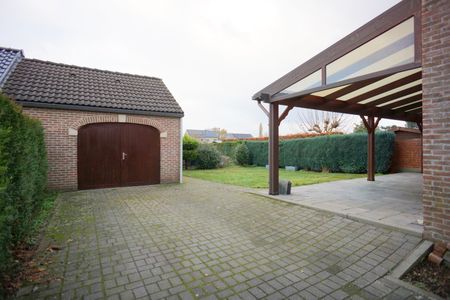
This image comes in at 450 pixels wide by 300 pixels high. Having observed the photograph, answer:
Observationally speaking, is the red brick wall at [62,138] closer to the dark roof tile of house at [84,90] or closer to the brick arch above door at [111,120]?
the brick arch above door at [111,120]

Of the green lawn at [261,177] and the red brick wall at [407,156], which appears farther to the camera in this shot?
the red brick wall at [407,156]

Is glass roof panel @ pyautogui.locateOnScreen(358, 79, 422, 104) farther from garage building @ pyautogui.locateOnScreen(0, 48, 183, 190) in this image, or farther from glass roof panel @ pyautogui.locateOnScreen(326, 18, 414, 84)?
garage building @ pyautogui.locateOnScreen(0, 48, 183, 190)

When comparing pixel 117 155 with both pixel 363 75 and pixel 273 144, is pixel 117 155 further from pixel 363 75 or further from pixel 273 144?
pixel 363 75

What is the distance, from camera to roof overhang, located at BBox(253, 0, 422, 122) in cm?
344

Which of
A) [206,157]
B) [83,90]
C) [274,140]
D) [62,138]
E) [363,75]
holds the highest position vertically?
[83,90]

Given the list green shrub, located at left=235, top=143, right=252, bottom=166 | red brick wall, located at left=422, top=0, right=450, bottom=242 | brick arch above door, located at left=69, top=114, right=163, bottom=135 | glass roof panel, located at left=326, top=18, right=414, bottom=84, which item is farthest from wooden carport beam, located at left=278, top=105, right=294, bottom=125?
green shrub, located at left=235, top=143, right=252, bottom=166

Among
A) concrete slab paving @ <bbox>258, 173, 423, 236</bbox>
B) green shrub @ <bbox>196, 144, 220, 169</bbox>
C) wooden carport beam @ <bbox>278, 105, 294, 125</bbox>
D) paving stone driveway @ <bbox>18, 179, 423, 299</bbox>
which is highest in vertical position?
wooden carport beam @ <bbox>278, 105, 294, 125</bbox>

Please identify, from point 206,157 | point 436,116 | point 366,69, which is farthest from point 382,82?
point 206,157

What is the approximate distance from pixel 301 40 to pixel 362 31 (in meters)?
6.31

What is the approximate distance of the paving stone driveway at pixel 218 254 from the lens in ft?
7.34

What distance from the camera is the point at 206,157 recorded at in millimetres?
15250

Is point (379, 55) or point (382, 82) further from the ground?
point (379, 55)

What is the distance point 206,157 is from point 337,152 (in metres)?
8.24

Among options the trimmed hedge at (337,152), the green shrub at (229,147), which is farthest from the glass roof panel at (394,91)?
the green shrub at (229,147)
